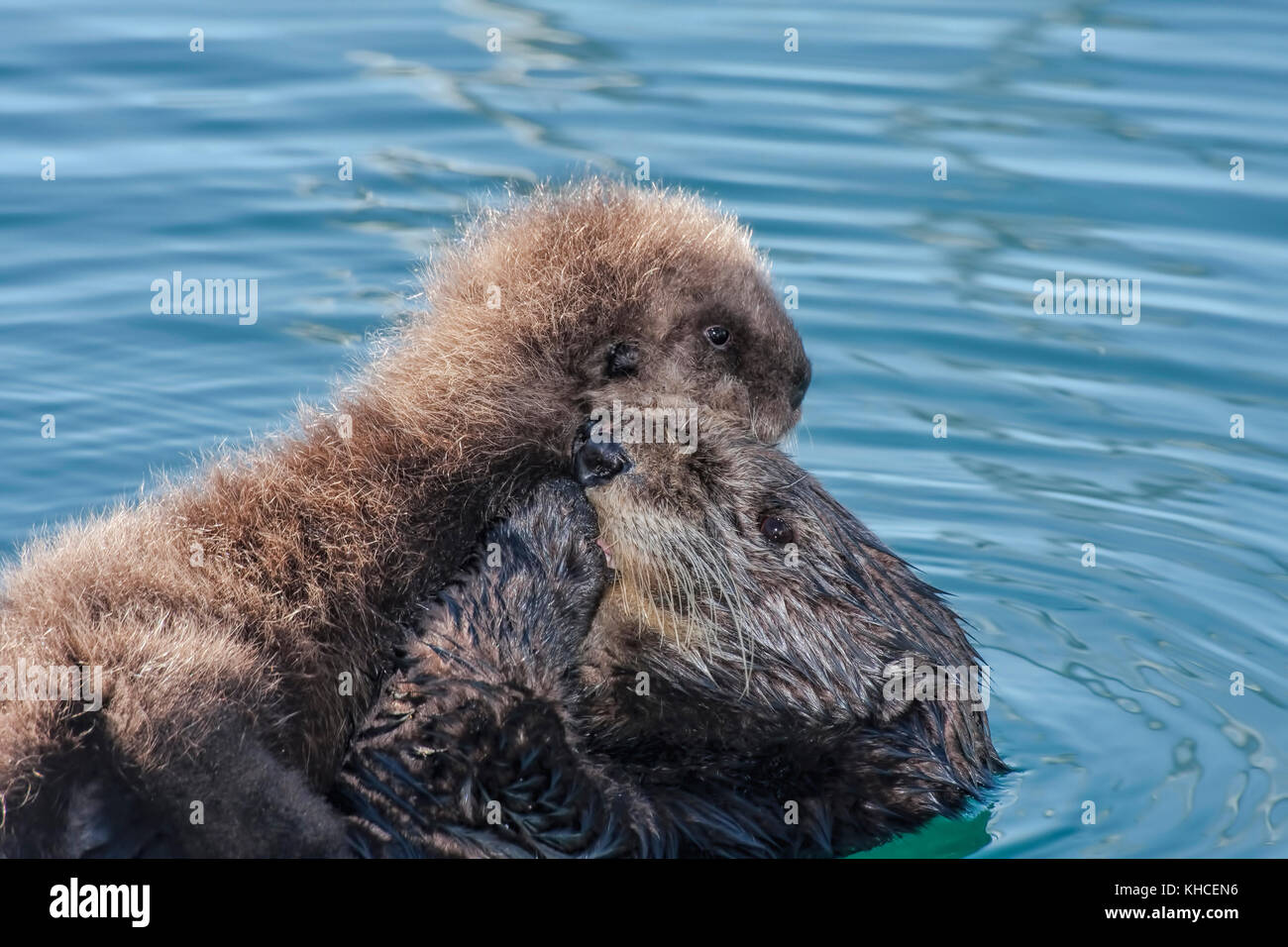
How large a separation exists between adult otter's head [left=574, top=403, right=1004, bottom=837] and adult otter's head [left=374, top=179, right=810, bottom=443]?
214 mm

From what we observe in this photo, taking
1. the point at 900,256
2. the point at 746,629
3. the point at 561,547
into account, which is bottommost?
the point at 746,629

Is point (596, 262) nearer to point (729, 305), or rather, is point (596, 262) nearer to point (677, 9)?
point (729, 305)

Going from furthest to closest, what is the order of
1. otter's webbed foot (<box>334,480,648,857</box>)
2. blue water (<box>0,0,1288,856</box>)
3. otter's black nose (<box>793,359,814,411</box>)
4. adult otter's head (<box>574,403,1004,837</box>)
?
blue water (<box>0,0,1288,856</box>) < otter's black nose (<box>793,359,814,411</box>) < adult otter's head (<box>574,403,1004,837</box>) < otter's webbed foot (<box>334,480,648,857</box>)

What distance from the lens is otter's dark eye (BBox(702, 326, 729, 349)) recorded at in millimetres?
4344

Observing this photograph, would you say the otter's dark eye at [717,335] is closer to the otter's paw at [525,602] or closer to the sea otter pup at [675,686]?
the sea otter pup at [675,686]

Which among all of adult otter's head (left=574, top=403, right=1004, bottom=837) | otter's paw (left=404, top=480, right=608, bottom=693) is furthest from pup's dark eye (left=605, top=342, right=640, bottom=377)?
otter's paw (left=404, top=480, right=608, bottom=693)

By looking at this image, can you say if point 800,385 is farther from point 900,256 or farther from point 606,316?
point 900,256

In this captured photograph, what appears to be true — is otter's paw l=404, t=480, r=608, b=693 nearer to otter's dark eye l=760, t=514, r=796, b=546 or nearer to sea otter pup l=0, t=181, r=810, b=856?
sea otter pup l=0, t=181, r=810, b=856

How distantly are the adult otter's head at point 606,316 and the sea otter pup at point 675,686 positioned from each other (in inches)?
11.4

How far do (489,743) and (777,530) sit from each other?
90 centimetres

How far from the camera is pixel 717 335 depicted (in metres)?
4.36

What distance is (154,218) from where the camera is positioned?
792cm

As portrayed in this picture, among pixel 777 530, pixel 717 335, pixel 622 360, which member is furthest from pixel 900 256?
pixel 777 530
